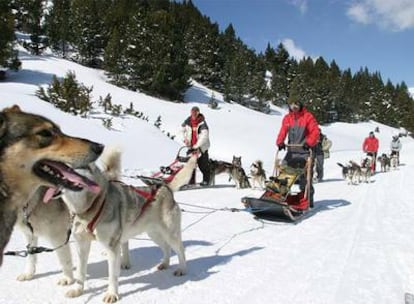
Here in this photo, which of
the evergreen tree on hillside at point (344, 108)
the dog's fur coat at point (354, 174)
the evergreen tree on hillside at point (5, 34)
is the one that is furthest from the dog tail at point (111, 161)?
the evergreen tree on hillside at point (344, 108)

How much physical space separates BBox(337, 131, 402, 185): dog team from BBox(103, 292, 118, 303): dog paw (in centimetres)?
993

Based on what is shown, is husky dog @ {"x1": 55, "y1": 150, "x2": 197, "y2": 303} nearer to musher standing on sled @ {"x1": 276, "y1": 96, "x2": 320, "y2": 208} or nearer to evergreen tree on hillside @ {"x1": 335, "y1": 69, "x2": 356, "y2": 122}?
musher standing on sled @ {"x1": 276, "y1": 96, "x2": 320, "y2": 208}

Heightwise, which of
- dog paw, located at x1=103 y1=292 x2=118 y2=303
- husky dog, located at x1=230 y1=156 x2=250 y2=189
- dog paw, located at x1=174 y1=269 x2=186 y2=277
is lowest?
dog paw, located at x1=103 y1=292 x2=118 y2=303

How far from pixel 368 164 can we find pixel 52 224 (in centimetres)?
1211

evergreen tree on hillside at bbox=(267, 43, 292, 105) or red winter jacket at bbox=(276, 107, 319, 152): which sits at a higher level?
evergreen tree on hillside at bbox=(267, 43, 292, 105)

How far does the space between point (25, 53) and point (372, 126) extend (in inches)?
1614

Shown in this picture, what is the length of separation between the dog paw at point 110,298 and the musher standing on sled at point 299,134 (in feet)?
16.4

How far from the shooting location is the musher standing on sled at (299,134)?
771 centimetres

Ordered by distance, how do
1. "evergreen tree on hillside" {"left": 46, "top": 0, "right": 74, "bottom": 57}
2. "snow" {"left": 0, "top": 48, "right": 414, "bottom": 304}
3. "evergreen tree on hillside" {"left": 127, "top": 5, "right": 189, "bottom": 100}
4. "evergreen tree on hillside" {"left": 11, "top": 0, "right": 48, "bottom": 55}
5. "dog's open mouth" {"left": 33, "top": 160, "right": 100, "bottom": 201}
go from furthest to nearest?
"evergreen tree on hillside" {"left": 46, "top": 0, "right": 74, "bottom": 57} → "evergreen tree on hillside" {"left": 11, "top": 0, "right": 48, "bottom": 55} → "evergreen tree on hillside" {"left": 127, "top": 5, "right": 189, "bottom": 100} → "snow" {"left": 0, "top": 48, "right": 414, "bottom": 304} → "dog's open mouth" {"left": 33, "top": 160, "right": 100, "bottom": 201}

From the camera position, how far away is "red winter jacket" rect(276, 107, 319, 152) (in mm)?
7700

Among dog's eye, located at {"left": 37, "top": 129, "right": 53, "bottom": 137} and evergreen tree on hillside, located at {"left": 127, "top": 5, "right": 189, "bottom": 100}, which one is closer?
dog's eye, located at {"left": 37, "top": 129, "right": 53, "bottom": 137}

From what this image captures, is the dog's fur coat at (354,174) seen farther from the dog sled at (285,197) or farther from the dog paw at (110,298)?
the dog paw at (110,298)

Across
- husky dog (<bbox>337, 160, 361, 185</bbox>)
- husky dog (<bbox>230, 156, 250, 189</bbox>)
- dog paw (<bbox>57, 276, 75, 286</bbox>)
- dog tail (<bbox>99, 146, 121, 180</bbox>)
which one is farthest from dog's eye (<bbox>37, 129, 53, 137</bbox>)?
husky dog (<bbox>337, 160, 361, 185</bbox>)

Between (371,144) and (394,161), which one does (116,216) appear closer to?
(371,144)
